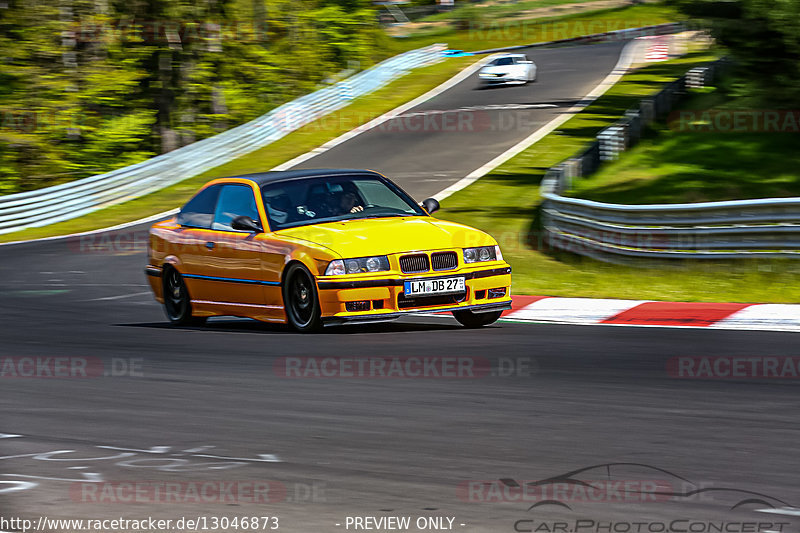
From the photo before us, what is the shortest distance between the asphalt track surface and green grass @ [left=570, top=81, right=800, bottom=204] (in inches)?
459

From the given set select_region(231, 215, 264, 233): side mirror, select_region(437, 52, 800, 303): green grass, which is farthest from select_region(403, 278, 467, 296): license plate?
select_region(437, 52, 800, 303): green grass

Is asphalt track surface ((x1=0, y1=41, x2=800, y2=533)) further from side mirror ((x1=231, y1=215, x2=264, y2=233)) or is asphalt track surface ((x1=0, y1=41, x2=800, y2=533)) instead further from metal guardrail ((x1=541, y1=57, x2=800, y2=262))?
metal guardrail ((x1=541, y1=57, x2=800, y2=262))

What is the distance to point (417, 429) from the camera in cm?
656

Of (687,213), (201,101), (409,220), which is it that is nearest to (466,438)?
(409,220)

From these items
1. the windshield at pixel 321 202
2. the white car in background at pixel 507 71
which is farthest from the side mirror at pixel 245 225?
the white car in background at pixel 507 71

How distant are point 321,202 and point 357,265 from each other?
1269 mm

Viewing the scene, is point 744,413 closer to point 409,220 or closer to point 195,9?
point 409,220

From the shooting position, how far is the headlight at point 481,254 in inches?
428

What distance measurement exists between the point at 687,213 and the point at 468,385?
8.25 metres

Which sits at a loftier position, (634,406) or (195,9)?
(195,9)

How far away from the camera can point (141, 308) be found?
47.0ft

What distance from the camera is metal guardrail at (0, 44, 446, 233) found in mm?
28594

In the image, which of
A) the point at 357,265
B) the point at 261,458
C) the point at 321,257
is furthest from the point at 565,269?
the point at 261,458

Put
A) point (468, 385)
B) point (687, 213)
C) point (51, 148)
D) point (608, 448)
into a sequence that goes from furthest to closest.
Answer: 1. point (51, 148)
2. point (687, 213)
3. point (468, 385)
4. point (608, 448)
